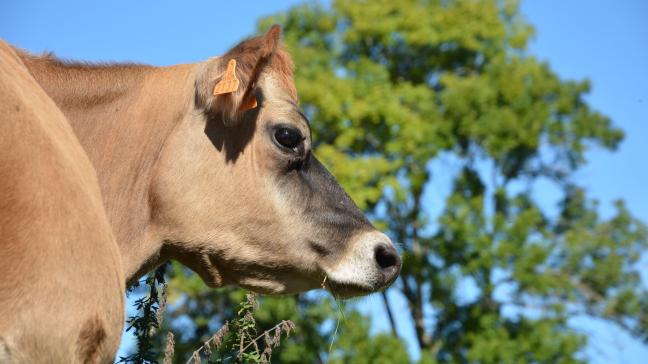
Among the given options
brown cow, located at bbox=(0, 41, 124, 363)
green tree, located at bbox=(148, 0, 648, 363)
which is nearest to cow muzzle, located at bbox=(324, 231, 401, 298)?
brown cow, located at bbox=(0, 41, 124, 363)

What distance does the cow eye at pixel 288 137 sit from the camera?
4.52 metres

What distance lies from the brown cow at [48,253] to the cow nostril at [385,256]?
5.24 ft

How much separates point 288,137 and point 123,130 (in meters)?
0.80

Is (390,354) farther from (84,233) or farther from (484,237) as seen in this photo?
(84,233)

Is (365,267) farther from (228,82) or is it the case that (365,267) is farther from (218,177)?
(228,82)

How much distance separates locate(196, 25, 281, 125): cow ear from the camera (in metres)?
4.27

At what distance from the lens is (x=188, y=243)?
4355 millimetres

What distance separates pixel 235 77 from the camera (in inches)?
167

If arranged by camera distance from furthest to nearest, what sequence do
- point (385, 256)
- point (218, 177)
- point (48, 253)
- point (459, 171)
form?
1. point (459, 171)
2. point (385, 256)
3. point (218, 177)
4. point (48, 253)

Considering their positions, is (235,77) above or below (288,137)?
above

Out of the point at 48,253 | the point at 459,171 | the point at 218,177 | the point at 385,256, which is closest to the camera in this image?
the point at 48,253

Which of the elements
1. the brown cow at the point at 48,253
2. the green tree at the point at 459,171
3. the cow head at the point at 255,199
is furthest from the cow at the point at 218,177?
the green tree at the point at 459,171

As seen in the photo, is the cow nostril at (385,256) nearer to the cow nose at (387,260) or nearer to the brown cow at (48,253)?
the cow nose at (387,260)

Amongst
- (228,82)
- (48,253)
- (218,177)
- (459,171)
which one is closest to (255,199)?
(218,177)
